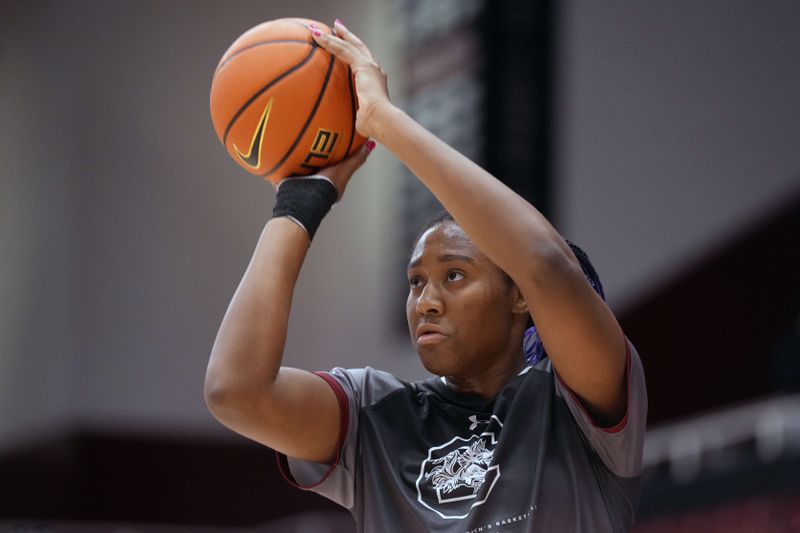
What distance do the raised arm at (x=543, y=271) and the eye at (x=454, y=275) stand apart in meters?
0.24

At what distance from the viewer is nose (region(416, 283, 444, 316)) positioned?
219cm

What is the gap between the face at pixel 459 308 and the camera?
2.19 meters

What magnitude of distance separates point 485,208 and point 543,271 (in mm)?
153

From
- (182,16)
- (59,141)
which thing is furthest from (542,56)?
(59,141)

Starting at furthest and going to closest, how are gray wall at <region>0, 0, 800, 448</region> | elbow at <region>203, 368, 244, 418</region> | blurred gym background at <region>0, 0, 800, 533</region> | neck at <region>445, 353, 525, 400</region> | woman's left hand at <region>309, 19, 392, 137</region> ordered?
1. gray wall at <region>0, 0, 800, 448</region>
2. blurred gym background at <region>0, 0, 800, 533</region>
3. neck at <region>445, 353, 525, 400</region>
4. woman's left hand at <region>309, 19, 392, 137</region>
5. elbow at <region>203, 368, 244, 418</region>

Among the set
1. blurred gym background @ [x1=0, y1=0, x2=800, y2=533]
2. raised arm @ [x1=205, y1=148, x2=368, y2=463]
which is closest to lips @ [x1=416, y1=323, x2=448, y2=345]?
raised arm @ [x1=205, y1=148, x2=368, y2=463]

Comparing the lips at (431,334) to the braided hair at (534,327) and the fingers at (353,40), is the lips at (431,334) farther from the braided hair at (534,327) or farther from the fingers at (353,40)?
the fingers at (353,40)

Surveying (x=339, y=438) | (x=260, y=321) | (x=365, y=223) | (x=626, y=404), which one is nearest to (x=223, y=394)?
(x=260, y=321)

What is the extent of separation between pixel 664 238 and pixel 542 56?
50.4 inches

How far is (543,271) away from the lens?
191 cm

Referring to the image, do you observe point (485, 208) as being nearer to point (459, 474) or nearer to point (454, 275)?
point (454, 275)

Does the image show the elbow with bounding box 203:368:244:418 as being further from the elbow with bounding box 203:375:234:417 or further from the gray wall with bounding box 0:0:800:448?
the gray wall with bounding box 0:0:800:448

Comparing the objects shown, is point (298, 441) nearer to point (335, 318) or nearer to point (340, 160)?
point (340, 160)

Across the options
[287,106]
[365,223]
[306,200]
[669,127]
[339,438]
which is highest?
[287,106]
